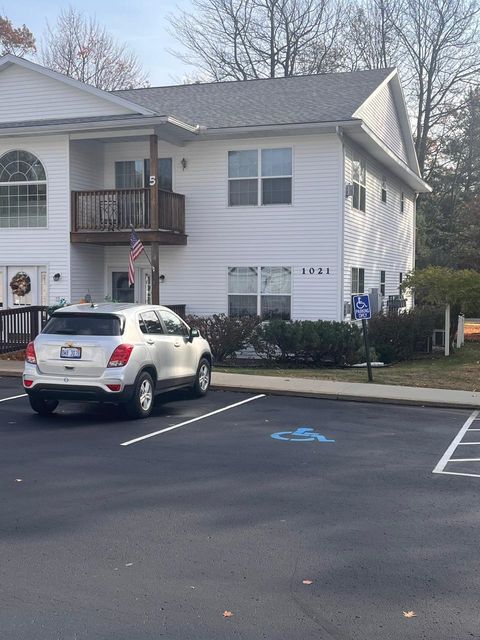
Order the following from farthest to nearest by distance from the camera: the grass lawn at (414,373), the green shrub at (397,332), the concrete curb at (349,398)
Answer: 1. the green shrub at (397,332)
2. the grass lawn at (414,373)
3. the concrete curb at (349,398)

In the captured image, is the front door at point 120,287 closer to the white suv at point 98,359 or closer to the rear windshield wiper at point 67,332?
the white suv at point 98,359

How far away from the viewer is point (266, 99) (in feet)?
72.0

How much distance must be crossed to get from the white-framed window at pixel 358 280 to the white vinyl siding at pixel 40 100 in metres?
7.78

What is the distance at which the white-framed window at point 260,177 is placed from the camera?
1992cm

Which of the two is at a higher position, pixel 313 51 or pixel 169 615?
pixel 313 51

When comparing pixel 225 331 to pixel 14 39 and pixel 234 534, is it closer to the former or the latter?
pixel 234 534

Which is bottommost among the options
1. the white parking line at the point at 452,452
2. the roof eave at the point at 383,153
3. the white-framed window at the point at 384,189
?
the white parking line at the point at 452,452

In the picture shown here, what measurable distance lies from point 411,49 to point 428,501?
125 ft

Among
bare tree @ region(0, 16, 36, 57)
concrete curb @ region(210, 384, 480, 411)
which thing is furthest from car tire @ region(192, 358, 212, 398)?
bare tree @ region(0, 16, 36, 57)

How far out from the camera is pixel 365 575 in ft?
16.8

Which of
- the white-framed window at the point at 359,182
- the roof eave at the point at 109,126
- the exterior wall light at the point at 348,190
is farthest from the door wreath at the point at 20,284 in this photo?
the white-framed window at the point at 359,182

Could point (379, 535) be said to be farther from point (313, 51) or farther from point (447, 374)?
point (313, 51)

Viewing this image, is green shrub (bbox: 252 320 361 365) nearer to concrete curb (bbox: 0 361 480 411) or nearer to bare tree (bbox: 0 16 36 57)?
concrete curb (bbox: 0 361 480 411)

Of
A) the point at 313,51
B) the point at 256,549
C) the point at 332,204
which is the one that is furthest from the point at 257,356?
the point at 313,51
